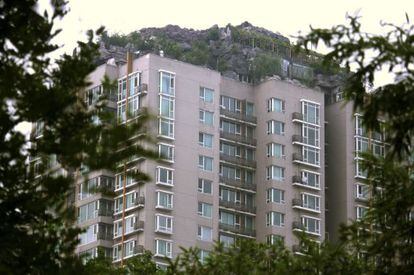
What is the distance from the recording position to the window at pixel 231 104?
309 ft

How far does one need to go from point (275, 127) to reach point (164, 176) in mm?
11104

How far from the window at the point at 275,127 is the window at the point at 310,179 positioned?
3.14m

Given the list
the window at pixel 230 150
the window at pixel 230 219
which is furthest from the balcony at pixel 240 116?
the window at pixel 230 219

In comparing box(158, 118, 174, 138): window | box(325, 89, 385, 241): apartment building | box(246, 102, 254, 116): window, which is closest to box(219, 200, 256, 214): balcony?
box(325, 89, 385, 241): apartment building

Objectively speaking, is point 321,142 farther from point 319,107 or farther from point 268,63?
point 268,63

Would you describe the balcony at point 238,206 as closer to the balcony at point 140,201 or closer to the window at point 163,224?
the window at point 163,224

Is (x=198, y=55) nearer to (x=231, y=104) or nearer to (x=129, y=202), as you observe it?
(x=231, y=104)

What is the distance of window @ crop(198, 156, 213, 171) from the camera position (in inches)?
3501

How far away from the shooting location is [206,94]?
90.7 meters

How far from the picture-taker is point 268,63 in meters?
111

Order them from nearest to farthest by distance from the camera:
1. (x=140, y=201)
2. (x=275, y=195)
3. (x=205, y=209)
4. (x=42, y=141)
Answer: (x=42, y=141)
(x=140, y=201)
(x=205, y=209)
(x=275, y=195)

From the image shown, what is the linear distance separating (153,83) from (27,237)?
7132 centimetres

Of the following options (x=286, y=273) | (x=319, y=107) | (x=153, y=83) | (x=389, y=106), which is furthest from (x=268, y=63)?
(x=389, y=106)

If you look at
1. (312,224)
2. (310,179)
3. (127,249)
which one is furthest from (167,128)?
(312,224)
